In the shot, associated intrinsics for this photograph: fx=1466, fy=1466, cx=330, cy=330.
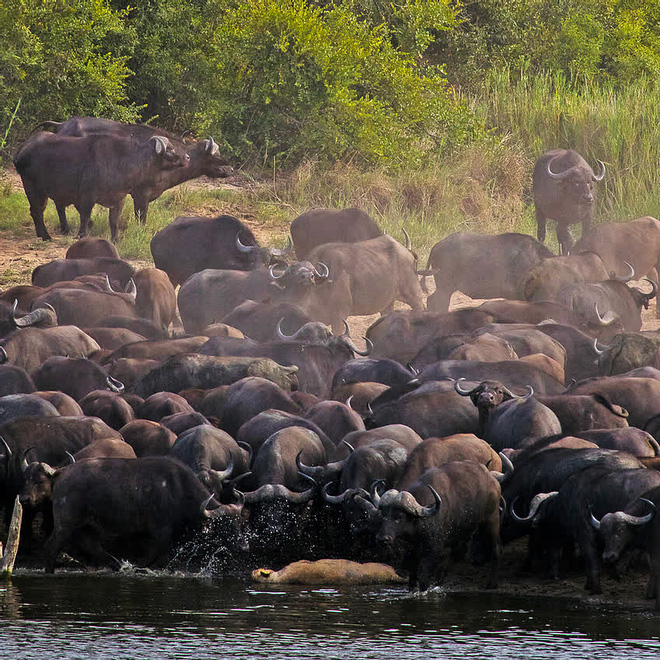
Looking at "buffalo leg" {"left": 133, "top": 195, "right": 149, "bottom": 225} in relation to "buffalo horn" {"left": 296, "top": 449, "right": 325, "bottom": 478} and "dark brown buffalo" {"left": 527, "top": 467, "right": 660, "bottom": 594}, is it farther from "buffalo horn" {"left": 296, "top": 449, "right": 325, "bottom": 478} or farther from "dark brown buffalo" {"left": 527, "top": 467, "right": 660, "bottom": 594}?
"dark brown buffalo" {"left": 527, "top": 467, "right": 660, "bottom": 594}

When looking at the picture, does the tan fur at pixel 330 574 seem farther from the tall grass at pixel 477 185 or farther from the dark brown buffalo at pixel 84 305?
the tall grass at pixel 477 185

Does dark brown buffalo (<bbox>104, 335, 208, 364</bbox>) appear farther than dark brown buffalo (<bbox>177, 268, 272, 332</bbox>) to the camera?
No

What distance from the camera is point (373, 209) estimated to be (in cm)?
2355

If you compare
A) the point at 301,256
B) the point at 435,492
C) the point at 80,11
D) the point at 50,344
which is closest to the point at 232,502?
the point at 435,492

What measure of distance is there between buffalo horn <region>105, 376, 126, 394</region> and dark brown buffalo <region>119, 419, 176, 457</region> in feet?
5.17

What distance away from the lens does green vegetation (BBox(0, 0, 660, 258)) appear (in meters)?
23.8

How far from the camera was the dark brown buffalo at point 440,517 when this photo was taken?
10.0 meters

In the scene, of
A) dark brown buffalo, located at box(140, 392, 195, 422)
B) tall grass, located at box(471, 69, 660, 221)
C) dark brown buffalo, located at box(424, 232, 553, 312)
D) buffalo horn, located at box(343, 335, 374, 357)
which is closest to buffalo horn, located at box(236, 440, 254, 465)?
dark brown buffalo, located at box(140, 392, 195, 422)

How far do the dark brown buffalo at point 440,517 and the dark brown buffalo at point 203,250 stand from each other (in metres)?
8.96

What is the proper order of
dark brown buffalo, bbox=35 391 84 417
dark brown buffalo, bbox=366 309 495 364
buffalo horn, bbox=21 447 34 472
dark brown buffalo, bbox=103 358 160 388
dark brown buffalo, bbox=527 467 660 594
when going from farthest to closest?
dark brown buffalo, bbox=366 309 495 364 < dark brown buffalo, bbox=103 358 160 388 < dark brown buffalo, bbox=35 391 84 417 < buffalo horn, bbox=21 447 34 472 < dark brown buffalo, bbox=527 467 660 594

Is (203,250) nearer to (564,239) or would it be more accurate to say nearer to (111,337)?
(111,337)

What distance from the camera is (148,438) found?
11938 millimetres

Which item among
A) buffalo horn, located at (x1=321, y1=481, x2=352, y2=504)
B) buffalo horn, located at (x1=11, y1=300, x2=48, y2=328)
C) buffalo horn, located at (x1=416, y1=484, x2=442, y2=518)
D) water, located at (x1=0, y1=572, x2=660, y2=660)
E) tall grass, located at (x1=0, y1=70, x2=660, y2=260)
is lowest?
water, located at (x1=0, y1=572, x2=660, y2=660)

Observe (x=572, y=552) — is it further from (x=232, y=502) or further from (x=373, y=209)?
(x=373, y=209)
